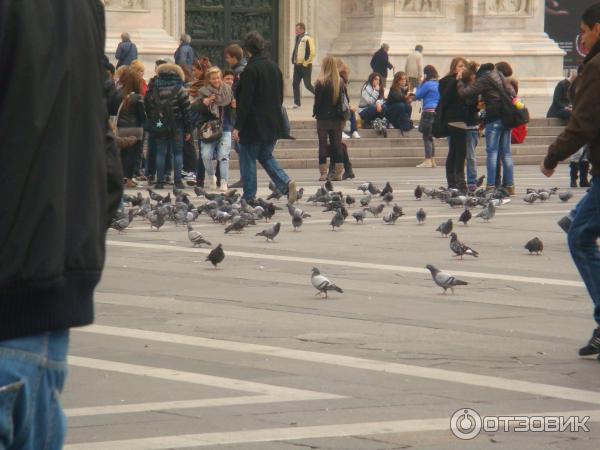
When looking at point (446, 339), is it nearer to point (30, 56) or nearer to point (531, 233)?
point (30, 56)

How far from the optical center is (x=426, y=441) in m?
5.84

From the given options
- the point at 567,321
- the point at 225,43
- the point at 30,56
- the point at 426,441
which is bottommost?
the point at 225,43

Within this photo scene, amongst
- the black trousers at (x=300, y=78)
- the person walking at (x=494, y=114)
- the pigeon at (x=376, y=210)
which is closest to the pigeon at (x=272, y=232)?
the pigeon at (x=376, y=210)

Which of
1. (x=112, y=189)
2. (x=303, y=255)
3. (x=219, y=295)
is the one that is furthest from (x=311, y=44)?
(x=112, y=189)

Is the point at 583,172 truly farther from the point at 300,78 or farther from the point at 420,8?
the point at 420,8

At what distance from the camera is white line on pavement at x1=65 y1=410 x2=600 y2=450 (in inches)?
224

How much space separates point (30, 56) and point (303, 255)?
10.2 metres

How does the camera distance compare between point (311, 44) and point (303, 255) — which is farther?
point (311, 44)

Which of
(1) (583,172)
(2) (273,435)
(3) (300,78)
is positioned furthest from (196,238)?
(3) (300,78)

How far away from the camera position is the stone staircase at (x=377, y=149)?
26.8 metres

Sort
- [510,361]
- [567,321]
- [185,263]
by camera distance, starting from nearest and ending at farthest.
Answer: [510,361], [567,321], [185,263]

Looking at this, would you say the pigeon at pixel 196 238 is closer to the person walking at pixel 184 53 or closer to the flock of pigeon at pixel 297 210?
the flock of pigeon at pixel 297 210

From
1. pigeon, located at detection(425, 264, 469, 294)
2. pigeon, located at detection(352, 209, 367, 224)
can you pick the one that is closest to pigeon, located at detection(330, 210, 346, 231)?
pigeon, located at detection(352, 209, 367, 224)
